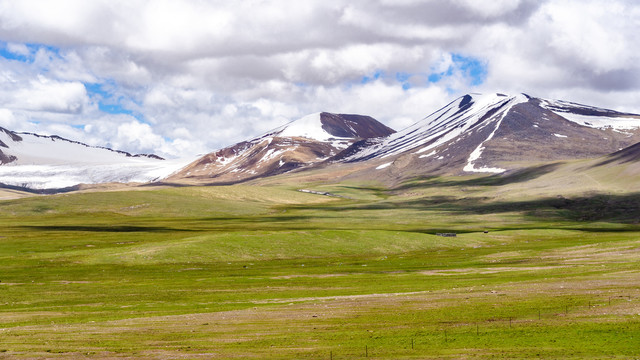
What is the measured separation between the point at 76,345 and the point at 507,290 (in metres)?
35.7

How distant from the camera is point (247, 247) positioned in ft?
383

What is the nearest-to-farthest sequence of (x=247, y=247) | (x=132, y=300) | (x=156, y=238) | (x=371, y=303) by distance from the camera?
(x=371, y=303) < (x=132, y=300) < (x=247, y=247) < (x=156, y=238)

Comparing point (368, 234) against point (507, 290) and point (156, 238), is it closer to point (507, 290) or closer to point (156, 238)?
point (156, 238)

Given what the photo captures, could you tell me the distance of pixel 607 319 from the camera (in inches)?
1564

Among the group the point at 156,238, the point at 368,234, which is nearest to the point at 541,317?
the point at 368,234

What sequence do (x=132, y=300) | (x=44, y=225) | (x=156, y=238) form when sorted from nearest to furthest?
(x=132, y=300)
(x=156, y=238)
(x=44, y=225)

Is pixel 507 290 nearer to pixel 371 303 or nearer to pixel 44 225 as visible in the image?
pixel 371 303

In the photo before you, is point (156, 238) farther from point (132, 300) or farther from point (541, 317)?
point (541, 317)

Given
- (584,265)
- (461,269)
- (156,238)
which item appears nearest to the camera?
(584,265)

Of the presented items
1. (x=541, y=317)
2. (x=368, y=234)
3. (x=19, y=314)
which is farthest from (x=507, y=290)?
(x=368, y=234)

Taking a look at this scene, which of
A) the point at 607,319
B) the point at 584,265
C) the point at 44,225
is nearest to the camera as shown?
the point at 607,319

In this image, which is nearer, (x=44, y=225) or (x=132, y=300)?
(x=132, y=300)

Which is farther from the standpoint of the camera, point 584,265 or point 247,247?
point 247,247

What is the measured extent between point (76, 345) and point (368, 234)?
95542 mm
